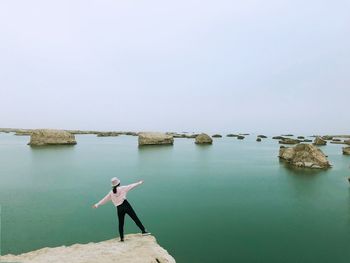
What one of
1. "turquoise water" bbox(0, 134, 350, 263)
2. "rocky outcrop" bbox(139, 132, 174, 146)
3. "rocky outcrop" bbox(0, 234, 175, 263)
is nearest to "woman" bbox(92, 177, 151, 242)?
"rocky outcrop" bbox(0, 234, 175, 263)

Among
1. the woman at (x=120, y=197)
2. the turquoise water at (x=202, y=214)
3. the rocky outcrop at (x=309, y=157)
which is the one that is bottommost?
the turquoise water at (x=202, y=214)

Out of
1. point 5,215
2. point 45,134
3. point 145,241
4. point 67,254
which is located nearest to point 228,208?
point 145,241

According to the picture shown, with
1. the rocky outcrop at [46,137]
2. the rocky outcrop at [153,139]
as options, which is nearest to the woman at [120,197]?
the rocky outcrop at [153,139]

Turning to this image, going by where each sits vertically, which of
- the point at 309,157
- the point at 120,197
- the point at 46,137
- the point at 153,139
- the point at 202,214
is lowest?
A: the point at 202,214

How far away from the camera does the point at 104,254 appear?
7961 millimetres

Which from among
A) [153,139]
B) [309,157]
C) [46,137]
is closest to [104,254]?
[309,157]

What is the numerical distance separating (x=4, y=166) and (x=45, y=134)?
90.4 feet

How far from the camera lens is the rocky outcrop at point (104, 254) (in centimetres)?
766

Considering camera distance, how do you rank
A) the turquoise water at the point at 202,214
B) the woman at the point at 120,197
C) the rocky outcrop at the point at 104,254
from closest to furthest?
the rocky outcrop at the point at 104,254 < the woman at the point at 120,197 < the turquoise water at the point at 202,214

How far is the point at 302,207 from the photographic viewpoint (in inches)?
650

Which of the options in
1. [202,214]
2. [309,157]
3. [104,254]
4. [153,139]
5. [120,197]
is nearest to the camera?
[104,254]

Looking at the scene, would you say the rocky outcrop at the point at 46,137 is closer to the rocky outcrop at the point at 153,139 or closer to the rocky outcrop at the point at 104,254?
the rocky outcrop at the point at 153,139

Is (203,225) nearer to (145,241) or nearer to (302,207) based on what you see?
(145,241)

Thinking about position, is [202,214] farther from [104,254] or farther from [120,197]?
[104,254]
